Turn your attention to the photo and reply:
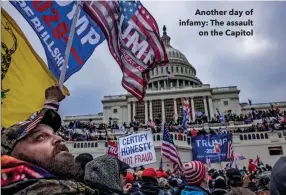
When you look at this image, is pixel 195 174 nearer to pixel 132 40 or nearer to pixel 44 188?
pixel 44 188

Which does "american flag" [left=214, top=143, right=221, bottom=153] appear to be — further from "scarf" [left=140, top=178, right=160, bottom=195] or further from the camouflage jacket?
the camouflage jacket

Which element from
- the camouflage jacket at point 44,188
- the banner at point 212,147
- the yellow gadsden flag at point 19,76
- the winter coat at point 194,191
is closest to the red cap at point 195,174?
the winter coat at point 194,191

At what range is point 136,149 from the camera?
874cm

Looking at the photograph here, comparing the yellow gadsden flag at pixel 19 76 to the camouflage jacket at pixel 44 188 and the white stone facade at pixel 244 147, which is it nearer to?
the camouflage jacket at pixel 44 188

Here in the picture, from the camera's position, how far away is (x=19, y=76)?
3828 millimetres

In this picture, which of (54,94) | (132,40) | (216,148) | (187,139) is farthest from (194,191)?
(187,139)

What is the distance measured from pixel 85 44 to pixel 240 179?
9.33 feet

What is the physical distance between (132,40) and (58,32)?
1443mm

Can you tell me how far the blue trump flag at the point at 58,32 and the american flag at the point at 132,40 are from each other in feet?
1.05

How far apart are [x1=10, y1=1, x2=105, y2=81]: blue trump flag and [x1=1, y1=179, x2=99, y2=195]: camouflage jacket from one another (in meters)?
3.04

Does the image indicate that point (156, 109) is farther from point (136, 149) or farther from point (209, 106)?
point (136, 149)

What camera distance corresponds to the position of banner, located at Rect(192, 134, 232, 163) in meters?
12.5

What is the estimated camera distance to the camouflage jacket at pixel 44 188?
4.51 feet

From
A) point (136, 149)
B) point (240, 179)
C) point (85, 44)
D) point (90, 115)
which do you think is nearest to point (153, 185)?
point (240, 179)
